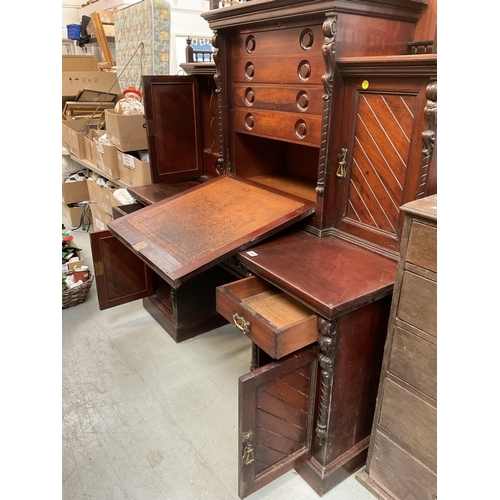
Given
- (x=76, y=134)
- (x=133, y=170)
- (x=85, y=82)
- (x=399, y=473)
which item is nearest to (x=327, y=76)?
(x=399, y=473)

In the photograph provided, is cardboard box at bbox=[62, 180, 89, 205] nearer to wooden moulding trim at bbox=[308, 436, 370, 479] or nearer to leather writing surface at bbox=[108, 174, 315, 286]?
leather writing surface at bbox=[108, 174, 315, 286]

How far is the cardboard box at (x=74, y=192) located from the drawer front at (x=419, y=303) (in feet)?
11.7

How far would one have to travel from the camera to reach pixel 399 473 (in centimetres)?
139

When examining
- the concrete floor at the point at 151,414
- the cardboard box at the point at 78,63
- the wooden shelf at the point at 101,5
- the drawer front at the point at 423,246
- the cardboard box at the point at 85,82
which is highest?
the wooden shelf at the point at 101,5

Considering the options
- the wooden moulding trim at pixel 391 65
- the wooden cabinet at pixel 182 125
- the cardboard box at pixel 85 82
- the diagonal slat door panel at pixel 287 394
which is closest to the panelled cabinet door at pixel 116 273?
the wooden cabinet at pixel 182 125

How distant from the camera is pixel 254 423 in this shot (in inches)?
49.4

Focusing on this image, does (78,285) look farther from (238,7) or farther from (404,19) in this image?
(404,19)

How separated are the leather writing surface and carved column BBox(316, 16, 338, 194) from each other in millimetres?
183

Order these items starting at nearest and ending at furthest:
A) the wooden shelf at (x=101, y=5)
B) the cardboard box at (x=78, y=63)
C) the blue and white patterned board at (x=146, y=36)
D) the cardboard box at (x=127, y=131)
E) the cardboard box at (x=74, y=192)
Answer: the cardboard box at (x=127, y=131), the blue and white patterned board at (x=146, y=36), the cardboard box at (x=74, y=192), the wooden shelf at (x=101, y=5), the cardboard box at (x=78, y=63)

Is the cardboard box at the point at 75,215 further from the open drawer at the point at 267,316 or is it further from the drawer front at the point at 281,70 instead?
the open drawer at the point at 267,316

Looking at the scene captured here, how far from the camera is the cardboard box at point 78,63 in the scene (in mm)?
4766

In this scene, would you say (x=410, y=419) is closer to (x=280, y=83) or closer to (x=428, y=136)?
(x=428, y=136)

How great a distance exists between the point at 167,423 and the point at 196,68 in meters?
1.80

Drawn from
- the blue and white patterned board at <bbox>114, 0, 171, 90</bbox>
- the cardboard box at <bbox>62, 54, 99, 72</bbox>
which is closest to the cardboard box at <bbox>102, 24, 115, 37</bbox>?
the cardboard box at <bbox>62, 54, 99, 72</bbox>
